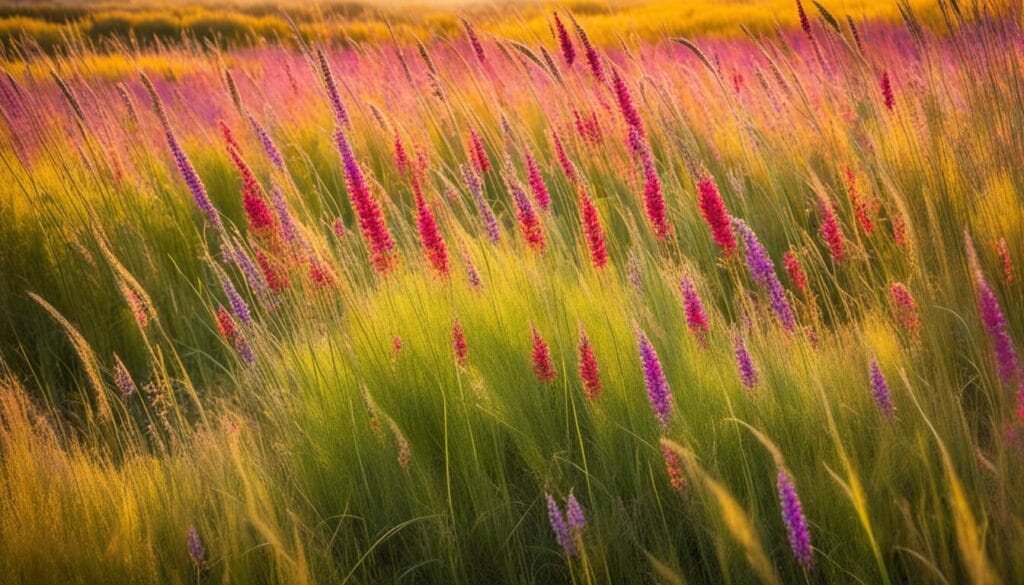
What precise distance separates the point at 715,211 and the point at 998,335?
21.0 inches

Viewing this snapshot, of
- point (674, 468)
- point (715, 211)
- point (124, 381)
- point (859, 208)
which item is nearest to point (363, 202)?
point (715, 211)

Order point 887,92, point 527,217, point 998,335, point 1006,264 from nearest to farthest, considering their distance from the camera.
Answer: point 998,335 → point 1006,264 → point 527,217 → point 887,92

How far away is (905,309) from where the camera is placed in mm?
1813

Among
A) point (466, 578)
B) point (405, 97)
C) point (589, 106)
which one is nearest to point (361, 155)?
point (405, 97)

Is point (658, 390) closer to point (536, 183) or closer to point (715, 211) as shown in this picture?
point (715, 211)

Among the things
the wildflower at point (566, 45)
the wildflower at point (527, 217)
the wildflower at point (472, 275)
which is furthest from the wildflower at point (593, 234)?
the wildflower at point (566, 45)

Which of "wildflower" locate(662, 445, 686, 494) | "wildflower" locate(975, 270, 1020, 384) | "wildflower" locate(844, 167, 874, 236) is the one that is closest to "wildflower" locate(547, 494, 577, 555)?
"wildflower" locate(662, 445, 686, 494)

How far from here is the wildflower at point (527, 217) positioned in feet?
6.15

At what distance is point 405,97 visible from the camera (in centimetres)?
530

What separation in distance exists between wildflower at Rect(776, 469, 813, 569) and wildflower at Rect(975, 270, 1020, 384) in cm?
35

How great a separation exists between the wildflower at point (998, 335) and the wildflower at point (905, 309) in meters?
0.52

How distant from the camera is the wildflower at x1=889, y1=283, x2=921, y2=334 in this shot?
1765 mm

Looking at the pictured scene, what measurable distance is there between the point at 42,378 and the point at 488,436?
212 centimetres

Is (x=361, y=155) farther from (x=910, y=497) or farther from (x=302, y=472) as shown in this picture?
(x=910, y=497)
